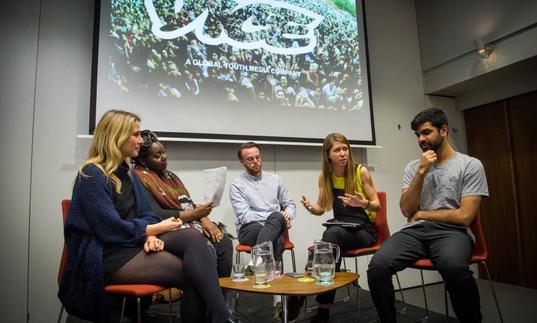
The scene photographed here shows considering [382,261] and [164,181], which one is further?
[164,181]

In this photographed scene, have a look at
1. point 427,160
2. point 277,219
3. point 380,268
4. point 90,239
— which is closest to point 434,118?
point 427,160

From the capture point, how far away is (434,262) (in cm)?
187

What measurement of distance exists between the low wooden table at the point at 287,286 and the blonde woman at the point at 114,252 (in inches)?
5.5

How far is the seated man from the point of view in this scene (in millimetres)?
2633

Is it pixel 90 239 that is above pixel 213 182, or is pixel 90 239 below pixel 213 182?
below

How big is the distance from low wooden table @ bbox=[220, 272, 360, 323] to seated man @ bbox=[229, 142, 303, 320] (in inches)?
31.8

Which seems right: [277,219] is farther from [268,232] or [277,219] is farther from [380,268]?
[380,268]

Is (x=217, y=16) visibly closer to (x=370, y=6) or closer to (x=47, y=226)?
(x=370, y=6)

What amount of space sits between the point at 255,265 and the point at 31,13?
2.58 metres

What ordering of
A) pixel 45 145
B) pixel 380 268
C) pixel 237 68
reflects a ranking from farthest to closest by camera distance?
pixel 237 68, pixel 45 145, pixel 380 268

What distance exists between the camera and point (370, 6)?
4027 mm

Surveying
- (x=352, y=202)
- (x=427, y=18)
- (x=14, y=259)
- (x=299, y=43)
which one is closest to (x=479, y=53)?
(x=427, y=18)

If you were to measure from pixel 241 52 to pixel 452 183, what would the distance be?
2.05 m

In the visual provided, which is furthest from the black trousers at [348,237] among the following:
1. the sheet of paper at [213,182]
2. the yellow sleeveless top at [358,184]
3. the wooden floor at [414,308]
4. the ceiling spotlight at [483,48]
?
the ceiling spotlight at [483,48]
